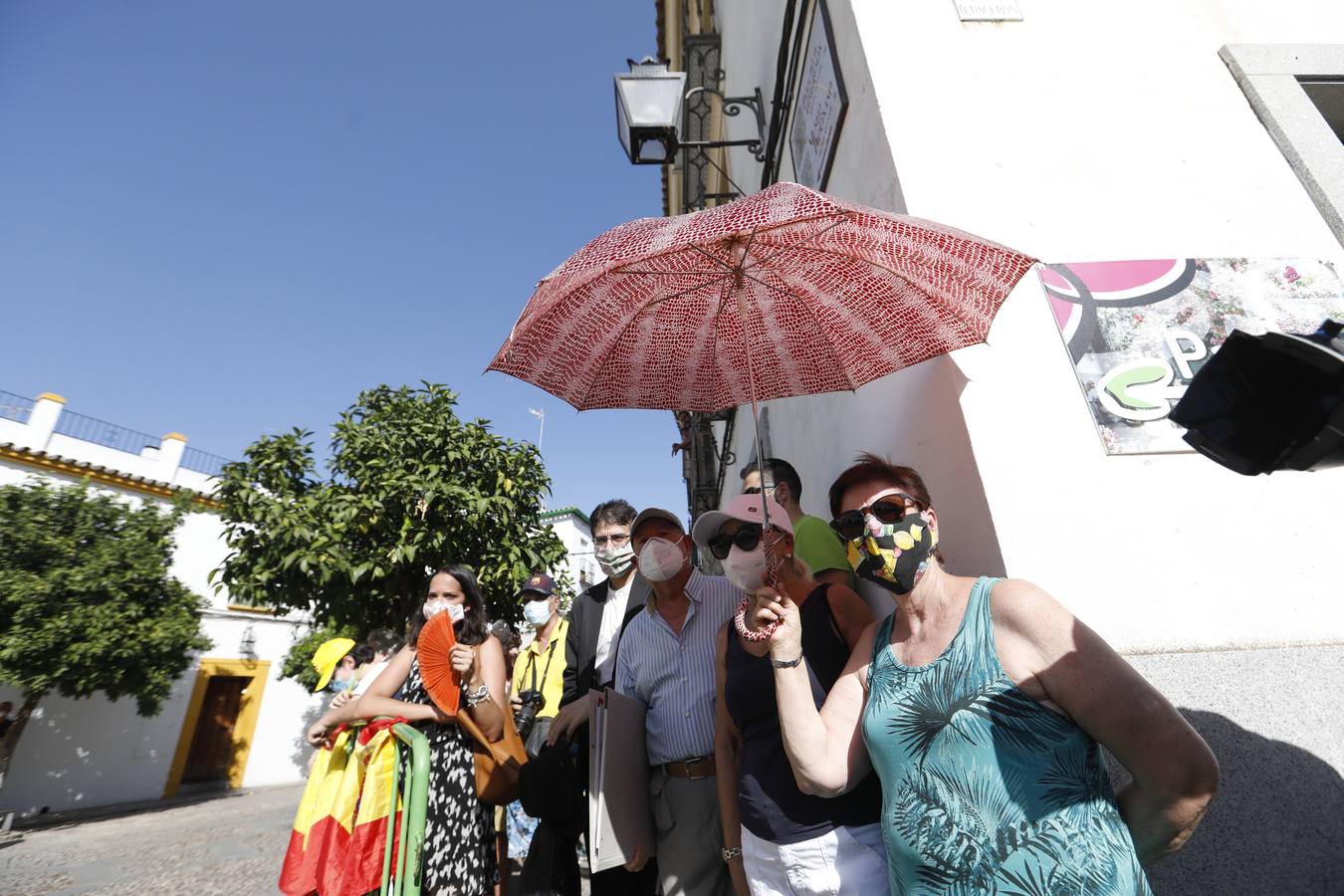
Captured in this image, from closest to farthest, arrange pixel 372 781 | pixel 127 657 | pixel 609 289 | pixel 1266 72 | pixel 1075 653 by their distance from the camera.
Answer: pixel 1075 653
pixel 609 289
pixel 372 781
pixel 1266 72
pixel 127 657

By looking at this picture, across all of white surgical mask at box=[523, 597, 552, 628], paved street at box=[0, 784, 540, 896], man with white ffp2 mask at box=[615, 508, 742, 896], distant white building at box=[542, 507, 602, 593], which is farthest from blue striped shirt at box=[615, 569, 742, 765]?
distant white building at box=[542, 507, 602, 593]

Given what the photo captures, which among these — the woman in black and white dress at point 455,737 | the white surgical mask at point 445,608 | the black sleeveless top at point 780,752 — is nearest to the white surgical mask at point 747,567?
the black sleeveless top at point 780,752

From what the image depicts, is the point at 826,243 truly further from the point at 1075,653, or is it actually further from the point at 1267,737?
the point at 1267,737

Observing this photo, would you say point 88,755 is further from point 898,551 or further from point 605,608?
point 898,551

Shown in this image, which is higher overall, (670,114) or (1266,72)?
(670,114)

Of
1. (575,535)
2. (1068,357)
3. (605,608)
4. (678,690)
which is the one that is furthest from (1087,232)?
(575,535)

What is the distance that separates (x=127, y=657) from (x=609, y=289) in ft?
44.9

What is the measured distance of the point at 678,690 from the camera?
2.28m


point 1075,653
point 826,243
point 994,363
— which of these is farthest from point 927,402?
point 1075,653

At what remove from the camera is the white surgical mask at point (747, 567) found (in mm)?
1884

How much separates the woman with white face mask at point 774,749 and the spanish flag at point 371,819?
1.59 m

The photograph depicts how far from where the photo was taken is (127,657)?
10641mm

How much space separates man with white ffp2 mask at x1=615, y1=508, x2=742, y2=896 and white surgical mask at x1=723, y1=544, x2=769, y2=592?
1.89 ft

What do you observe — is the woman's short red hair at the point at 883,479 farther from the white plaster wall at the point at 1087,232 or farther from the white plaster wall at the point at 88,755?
the white plaster wall at the point at 88,755
